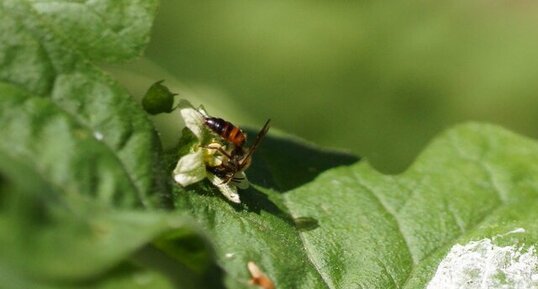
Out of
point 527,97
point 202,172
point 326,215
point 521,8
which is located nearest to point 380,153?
point 527,97

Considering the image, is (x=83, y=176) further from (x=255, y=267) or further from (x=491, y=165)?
(x=491, y=165)

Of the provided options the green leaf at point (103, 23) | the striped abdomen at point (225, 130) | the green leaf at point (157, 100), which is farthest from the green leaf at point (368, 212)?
the green leaf at point (103, 23)

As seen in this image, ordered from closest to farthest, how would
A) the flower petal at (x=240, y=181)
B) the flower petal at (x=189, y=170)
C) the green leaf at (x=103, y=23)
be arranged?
1. the green leaf at (x=103, y=23)
2. the flower petal at (x=189, y=170)
3. the flower petal at (x=240, y=181)

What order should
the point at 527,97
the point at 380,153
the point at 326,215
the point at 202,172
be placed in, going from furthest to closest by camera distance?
1. the point at 527,97
2. the point at 380,153
3. the point at 326,215
4. the point at 202,172

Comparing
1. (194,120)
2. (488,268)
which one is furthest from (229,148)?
(488,268)

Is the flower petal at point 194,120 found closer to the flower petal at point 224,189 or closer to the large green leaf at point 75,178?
the flower petal at point 224,189
